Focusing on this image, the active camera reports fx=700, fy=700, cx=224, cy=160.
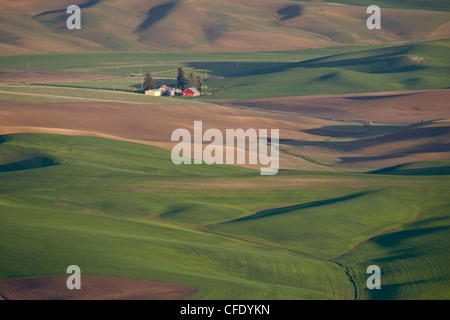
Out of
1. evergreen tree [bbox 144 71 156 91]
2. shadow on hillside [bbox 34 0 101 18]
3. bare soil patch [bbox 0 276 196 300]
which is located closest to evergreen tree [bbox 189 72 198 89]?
evergreen tree [bbox 144 71 156 91]

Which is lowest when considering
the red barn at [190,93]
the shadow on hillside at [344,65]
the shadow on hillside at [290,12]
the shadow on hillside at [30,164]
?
the shadow on hillside at [30,164]

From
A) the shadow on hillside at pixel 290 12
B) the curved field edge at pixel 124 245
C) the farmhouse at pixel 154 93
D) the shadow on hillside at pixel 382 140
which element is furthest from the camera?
the shadow on hillside at pixel 290 12

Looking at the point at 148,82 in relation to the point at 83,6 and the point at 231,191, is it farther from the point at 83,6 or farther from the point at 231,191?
the point at 83,6

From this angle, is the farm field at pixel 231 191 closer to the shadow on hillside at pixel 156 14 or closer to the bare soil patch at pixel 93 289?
the bare soil patch at pixel 93 289

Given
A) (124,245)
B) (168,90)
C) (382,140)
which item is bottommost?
(124,245)

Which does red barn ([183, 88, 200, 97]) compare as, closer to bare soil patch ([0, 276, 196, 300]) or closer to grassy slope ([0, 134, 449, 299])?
grassy slope ([0, 134, 449, 299])

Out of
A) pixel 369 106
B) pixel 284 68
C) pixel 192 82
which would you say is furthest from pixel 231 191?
pixel 284 68

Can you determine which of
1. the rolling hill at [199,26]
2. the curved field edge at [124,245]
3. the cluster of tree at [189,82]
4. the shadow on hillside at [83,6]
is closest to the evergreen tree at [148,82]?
the cluster of tree at [189,82]
